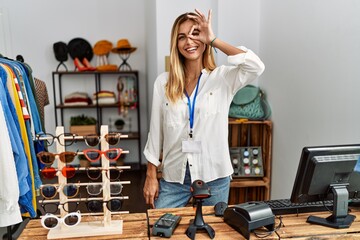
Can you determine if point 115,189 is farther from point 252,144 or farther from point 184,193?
point 252,144

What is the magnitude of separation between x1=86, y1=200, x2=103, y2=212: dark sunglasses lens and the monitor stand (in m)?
0.85

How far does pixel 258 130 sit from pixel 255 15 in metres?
1.10

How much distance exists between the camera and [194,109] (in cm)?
165

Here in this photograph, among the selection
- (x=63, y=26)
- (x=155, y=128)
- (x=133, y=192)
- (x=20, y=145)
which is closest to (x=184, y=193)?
(x=155, y=128)

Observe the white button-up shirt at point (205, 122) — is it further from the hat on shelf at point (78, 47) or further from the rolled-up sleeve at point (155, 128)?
the hat on shelf at point (78, 47)

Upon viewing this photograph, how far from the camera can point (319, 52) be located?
6.94ft

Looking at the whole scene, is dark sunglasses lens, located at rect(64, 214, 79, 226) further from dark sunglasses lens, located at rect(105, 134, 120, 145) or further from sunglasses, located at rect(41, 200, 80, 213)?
dark sunglasses lens, located at rect(105, 134, 120, 145)

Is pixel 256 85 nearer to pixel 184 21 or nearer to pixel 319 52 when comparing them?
pixel 319 52

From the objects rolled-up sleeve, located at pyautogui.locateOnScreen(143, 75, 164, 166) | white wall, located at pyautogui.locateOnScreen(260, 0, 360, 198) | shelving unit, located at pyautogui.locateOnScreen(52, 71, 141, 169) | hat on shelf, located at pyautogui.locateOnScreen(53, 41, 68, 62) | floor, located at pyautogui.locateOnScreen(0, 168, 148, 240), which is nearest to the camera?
rolled-up sleeve, located at pyautogui.locateOnScreen(143, 75, 164, 166)

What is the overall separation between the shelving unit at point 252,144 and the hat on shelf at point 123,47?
2.22 m

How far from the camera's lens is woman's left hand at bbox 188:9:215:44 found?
5.33ft

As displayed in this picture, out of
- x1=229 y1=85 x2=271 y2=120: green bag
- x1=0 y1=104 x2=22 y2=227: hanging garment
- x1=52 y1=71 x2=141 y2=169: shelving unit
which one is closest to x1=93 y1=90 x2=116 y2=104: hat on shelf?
x1=52 y1=71 x2=141 y2=169: shelving unit

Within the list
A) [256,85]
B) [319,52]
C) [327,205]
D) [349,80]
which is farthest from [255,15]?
[327,205]

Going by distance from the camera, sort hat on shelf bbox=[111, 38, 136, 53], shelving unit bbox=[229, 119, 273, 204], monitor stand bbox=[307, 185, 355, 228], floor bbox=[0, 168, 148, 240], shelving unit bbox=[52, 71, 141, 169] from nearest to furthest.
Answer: monitor stand bbox=[307, 185, 355, 228] < shelving unit bbox=[229, 119, 273, 204] < floor bbox=[0, 168, 148, 240] < hat on shelf bbox=[111, 38, 136, 53] < shelving unit bbox=[52, 71, 141, 169]
